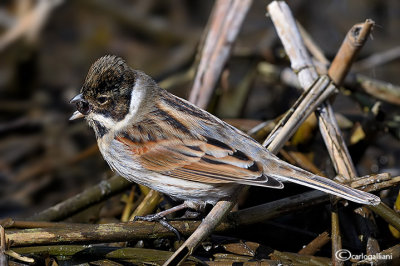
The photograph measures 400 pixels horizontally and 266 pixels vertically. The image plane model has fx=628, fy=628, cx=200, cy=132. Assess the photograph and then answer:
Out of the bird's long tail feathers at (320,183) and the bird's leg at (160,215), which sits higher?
the bird's long tail feathers at (320,183)

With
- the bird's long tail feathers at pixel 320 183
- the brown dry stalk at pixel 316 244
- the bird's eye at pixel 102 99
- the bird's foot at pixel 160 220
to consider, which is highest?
the bird's eye at pixel 102 99

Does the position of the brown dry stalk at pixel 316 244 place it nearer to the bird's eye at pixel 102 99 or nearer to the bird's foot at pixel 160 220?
the bird's foot at pixel 160 220

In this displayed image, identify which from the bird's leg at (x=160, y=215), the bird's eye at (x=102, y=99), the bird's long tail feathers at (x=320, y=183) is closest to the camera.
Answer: the bird's long tail feathers at (x=320, y=183)

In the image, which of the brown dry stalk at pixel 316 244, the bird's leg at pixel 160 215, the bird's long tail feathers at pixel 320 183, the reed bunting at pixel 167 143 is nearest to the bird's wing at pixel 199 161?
the reed bunting at pixel 167 143

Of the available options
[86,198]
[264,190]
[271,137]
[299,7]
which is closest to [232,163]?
[271,137]

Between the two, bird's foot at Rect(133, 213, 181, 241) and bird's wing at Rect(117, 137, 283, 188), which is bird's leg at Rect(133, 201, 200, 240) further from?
bird's wing at Rect(117, 137, 283, 188)

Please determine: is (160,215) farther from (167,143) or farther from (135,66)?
(135,66)

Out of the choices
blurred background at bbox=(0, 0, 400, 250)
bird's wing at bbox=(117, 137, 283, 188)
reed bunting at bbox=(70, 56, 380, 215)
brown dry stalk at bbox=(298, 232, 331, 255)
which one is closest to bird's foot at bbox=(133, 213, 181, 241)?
reed bunting at bbox=(70, 56, 380, 215)
